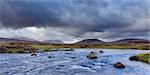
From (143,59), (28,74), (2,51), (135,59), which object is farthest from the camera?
(2,51)

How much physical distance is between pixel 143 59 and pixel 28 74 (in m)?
25.4

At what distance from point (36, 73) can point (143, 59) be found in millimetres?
24177

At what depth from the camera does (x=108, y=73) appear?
90.7 feet

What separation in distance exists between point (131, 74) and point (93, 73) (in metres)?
4.85

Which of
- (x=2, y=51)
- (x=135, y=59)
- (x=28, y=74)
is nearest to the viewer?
(x=28, y=74)

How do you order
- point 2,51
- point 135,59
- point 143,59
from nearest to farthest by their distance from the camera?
point 143,59 < point 135,59 < point 2,51

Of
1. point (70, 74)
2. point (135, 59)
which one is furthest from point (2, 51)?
point (70, 74)

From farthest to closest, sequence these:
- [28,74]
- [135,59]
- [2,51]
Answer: [2,51] < [135,59] < [28,74]

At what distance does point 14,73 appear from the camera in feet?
89.0

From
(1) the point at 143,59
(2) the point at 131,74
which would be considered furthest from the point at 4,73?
(1) the point at 143,59

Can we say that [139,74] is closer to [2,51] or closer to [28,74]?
[28,74]

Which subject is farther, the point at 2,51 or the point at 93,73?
the point at 2,51

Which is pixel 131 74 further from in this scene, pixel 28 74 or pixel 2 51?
pixel 2 51

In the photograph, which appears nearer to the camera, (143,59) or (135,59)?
(143,59)
